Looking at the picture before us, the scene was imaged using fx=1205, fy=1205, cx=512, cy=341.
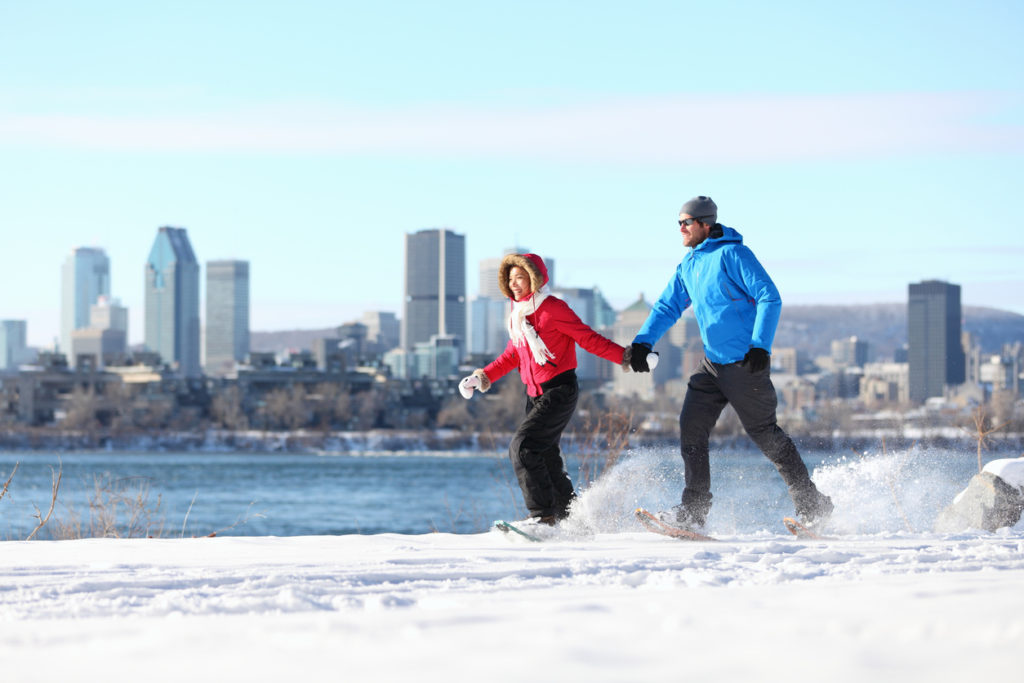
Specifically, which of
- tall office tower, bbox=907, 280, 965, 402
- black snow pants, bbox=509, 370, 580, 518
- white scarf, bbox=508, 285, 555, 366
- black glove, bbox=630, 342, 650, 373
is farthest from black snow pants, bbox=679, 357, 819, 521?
tall office tower, bbox=907, 280, 965, 402

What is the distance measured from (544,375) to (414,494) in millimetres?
44491

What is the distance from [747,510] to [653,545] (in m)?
1.35

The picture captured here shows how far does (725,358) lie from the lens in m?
5.68

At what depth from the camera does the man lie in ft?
18.5

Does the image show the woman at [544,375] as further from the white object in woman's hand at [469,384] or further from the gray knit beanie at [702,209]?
the gray knit beanie at [702,209]

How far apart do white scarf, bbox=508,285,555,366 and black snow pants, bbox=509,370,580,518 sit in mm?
141

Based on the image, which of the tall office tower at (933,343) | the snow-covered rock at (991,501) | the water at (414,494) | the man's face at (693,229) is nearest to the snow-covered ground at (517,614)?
the snow-covered rock at (991,501)

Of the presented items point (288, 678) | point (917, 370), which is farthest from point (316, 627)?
point (917, 370)

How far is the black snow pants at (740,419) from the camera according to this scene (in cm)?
565

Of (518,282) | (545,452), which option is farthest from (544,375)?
(518,282)

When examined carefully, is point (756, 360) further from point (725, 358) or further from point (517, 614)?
point (517, 614)

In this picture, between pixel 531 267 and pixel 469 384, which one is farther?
pixel 469 384

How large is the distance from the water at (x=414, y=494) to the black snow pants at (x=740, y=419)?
0.33m

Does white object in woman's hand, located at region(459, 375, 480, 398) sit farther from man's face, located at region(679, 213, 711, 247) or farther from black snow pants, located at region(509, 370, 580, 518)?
man's face, located at region(679, 213, 711, 247)
